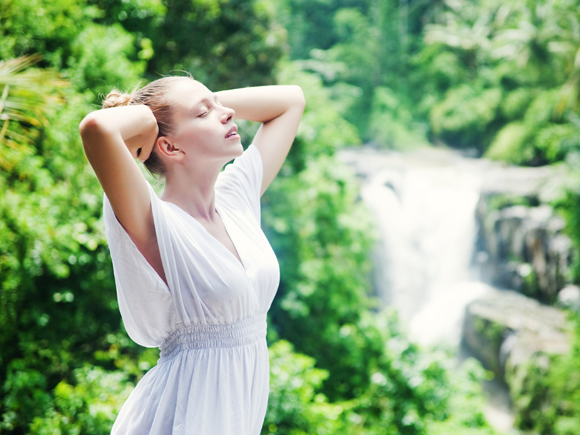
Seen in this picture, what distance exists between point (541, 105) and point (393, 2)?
7.65 meters

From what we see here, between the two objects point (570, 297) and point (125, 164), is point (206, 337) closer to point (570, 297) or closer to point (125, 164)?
point (125, 164)

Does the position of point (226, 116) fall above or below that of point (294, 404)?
above

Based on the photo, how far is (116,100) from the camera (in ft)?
3.27

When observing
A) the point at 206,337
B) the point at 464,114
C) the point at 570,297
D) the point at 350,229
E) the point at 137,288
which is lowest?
the point at 570,297

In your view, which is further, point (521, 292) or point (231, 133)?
point (521, 292)

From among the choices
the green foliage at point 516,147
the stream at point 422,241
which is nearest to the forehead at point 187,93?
the stream at point 422,241

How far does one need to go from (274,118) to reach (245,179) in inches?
7.4

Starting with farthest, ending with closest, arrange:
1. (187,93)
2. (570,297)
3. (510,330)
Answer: (570,297), (510,330), (187,93)

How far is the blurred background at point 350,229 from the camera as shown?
127 inches

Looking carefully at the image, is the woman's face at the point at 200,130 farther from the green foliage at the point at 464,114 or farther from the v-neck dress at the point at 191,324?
the green foliage at the point at 464,114

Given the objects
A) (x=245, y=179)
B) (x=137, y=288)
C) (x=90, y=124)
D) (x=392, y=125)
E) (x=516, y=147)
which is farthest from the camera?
(x=392, y=125)

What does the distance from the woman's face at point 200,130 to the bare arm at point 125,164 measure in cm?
7

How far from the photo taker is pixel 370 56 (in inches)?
698

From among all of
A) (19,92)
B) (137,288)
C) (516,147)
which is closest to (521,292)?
(516,147)
